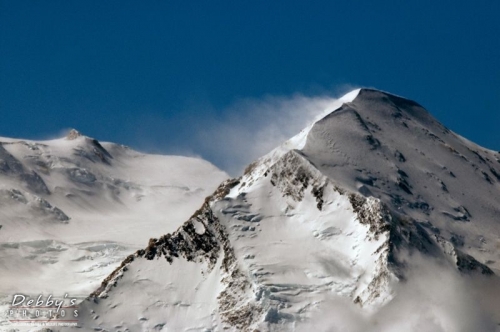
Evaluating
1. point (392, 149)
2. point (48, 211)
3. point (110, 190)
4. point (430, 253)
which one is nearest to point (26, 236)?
point (48, 211)

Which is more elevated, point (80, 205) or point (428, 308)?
point (80, 205)

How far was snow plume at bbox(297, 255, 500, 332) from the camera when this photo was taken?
96.2 metres

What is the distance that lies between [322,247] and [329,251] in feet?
2.77

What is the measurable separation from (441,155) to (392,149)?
21.3 ft

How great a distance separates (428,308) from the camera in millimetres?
97188

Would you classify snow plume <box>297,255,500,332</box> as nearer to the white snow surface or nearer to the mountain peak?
the white snow surface

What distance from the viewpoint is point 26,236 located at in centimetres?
13500

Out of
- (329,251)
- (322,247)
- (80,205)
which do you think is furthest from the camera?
(80,205)

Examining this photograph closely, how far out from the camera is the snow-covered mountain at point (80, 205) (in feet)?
413

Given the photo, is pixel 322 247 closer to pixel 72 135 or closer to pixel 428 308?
pixel 428 308

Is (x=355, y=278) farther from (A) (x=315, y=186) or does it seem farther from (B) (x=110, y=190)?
(B) (x=110, y=190)

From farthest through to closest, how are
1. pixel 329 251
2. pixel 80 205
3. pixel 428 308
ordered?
pixel 80 205, pixel 329 251, pixel 428 308

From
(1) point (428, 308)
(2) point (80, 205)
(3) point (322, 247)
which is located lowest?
(1) point (428, 308)

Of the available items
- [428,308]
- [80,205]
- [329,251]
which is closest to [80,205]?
[80,205]
